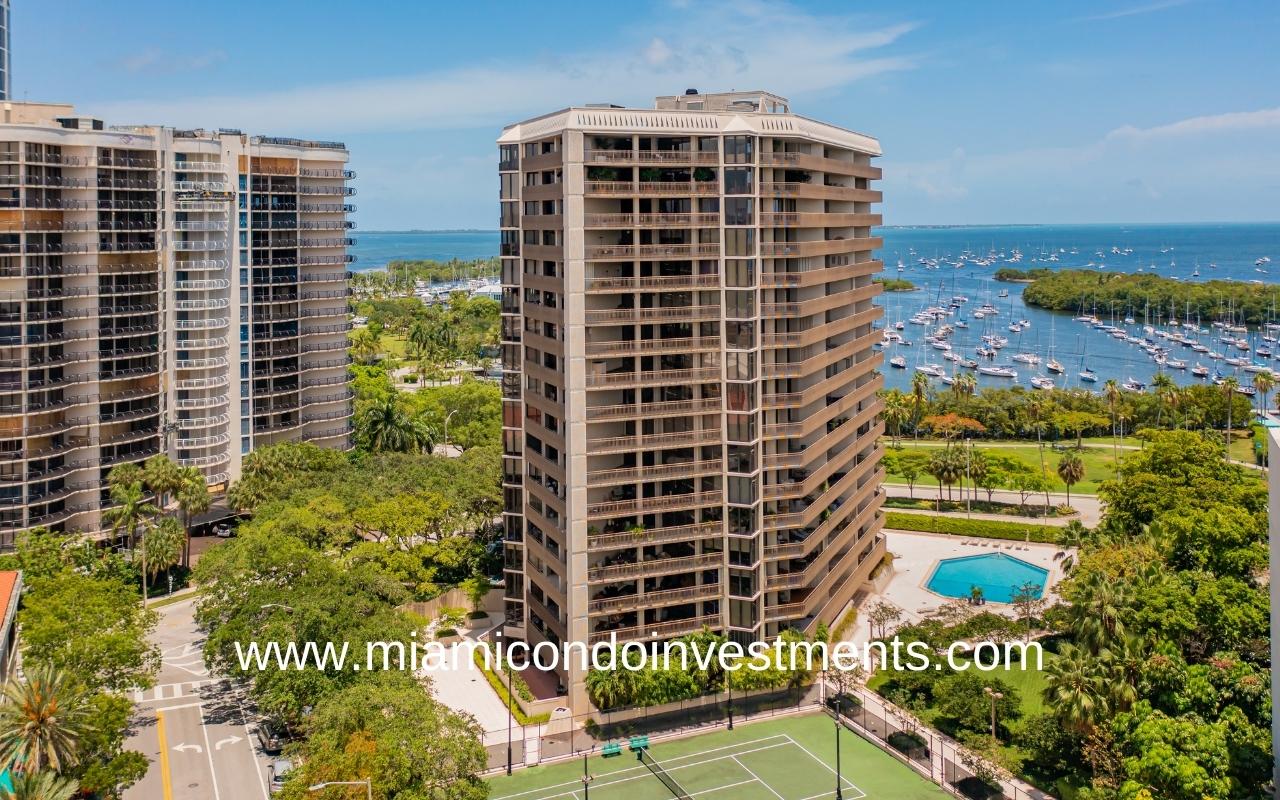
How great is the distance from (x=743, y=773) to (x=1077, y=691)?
1850 centimetres

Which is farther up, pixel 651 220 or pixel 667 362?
pixel 651 220

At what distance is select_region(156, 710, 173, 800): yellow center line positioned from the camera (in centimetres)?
6153

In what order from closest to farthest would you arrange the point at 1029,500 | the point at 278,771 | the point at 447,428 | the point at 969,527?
the point at 278,771 → the point at 969,527 → the point at 1029,500 → the point at 447,428

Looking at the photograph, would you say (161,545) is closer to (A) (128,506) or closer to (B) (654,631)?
(A) (128,506)

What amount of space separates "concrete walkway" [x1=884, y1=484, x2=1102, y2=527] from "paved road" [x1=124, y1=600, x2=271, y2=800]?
236 ft

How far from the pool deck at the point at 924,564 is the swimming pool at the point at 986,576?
74 centimetres

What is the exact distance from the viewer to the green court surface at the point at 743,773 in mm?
61344

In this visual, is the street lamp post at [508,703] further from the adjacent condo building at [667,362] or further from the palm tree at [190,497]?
the palm tree at [190,497]

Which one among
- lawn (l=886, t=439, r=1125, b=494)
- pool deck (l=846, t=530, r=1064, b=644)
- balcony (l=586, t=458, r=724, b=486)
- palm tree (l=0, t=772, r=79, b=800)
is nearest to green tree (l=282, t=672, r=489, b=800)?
palm tree (l=0, t=772, r=79, b=800)

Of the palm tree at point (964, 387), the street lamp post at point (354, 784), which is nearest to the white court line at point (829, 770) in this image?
the street lamp post at point (354, 784)

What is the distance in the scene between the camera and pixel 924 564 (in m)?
102

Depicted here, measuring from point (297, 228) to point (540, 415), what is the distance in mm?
53144

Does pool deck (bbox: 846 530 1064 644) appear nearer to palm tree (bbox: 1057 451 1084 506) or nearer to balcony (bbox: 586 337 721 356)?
palm tree (bbox: 1057 451 1084 506)

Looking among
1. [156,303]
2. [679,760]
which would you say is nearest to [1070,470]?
[679,760]
